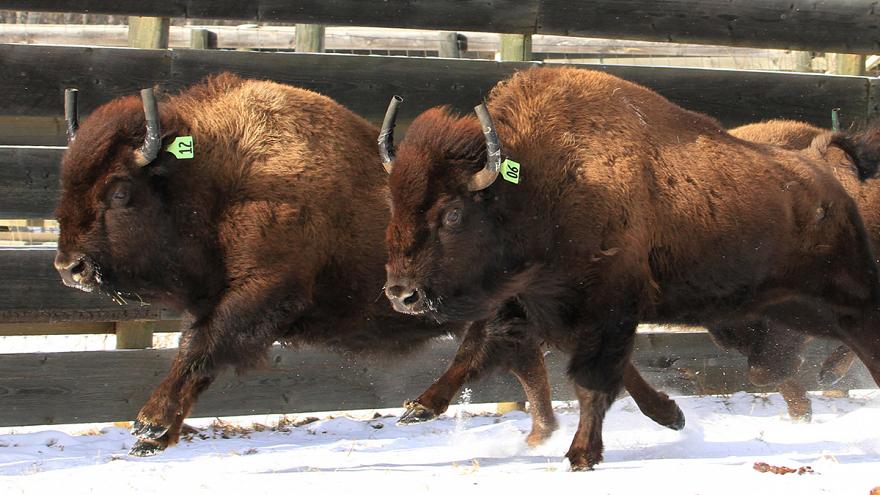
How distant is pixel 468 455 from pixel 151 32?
374 cm

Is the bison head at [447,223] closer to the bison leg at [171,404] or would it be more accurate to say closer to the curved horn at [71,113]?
the bison leg at [171,404]

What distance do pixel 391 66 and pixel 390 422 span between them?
2.70 m

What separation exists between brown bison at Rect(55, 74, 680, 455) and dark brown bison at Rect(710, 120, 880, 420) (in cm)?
196

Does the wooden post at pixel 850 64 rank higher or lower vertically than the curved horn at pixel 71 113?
higher

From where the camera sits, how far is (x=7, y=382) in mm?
7355

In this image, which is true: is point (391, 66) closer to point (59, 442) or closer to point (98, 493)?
point (59, 442)

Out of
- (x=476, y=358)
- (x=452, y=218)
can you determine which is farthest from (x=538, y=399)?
(x=452, y=218)

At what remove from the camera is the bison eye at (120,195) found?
19.6 feet

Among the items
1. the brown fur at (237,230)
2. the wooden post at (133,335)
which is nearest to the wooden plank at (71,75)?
the brown fur at (237,230)

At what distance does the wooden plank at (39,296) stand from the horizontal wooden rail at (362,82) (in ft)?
3.19

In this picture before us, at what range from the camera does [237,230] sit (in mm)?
6156

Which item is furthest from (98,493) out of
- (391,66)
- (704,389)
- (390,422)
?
(704,389)

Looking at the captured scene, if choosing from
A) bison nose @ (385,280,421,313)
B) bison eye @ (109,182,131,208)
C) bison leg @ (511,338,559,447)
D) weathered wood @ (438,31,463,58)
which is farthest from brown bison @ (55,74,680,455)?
weathered wood @ (438,31,463,58)

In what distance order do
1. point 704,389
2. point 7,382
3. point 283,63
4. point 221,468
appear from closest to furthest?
point 221,468, point 7,382, point 283,63, point 704,389
